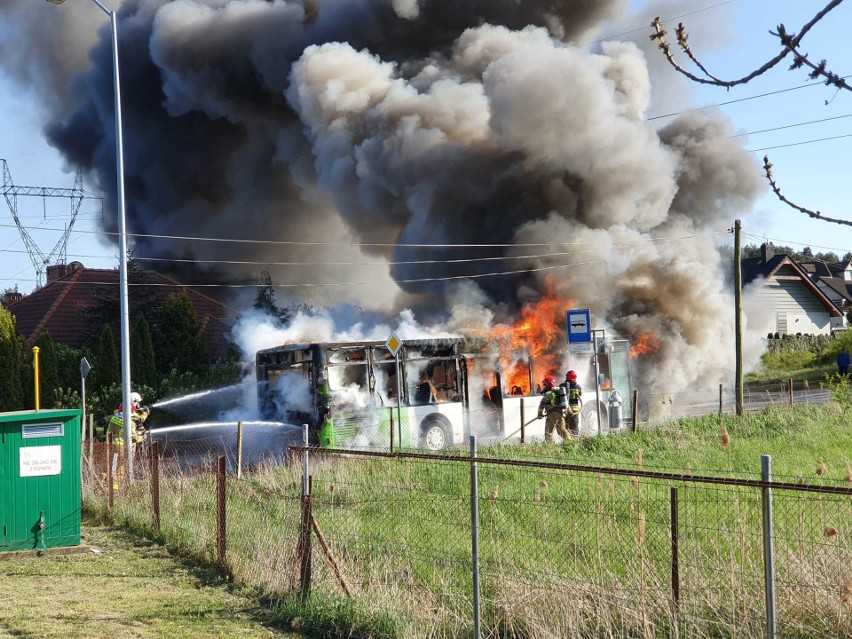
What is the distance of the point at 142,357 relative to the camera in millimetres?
24188

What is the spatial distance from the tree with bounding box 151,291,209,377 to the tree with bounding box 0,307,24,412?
6021 mm

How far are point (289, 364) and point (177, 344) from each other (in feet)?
48.2

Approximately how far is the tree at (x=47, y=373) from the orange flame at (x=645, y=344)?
1538 cm

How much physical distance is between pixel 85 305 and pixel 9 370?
9193mm

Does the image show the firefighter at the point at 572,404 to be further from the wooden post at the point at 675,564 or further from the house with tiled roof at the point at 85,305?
the house with tiled roof at the point at 85,305

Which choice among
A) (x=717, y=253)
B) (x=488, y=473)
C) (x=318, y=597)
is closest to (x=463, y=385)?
(x=488, y=473)

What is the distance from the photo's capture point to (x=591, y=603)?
4750mm

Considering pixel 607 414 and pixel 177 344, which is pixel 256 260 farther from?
pixel 607 414

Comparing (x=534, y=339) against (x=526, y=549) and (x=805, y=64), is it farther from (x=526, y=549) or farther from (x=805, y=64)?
(x=805, y=64)

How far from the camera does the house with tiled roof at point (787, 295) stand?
44625mm

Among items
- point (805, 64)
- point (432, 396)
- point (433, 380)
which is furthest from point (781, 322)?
point (805, 64)

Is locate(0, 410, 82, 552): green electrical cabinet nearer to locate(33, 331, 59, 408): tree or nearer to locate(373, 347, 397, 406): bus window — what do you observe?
locate(373, 347, 397, 406): bus window

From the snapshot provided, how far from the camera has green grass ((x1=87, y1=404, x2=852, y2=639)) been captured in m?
4.56

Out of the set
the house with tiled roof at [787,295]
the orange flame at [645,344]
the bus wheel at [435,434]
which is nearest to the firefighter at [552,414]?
the bus wheel at [435,434]
